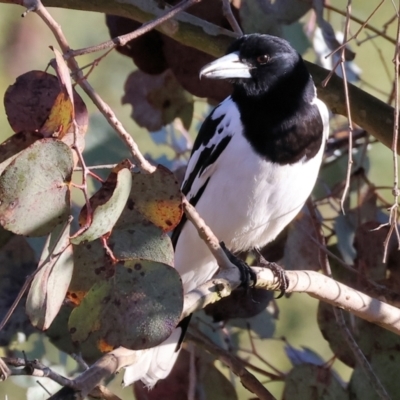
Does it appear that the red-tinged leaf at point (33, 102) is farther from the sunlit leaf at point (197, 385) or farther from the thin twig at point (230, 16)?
the sunlit leaf at point (197, 385)

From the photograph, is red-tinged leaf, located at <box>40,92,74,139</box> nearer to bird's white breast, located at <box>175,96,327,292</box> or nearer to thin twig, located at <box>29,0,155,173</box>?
thin twig, located at <box>29,0,155,173</box>

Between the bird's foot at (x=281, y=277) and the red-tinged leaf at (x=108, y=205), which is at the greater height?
the red-tinged leaf at (x=108, y=205)

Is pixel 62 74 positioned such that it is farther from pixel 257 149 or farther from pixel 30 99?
pixel 257 149

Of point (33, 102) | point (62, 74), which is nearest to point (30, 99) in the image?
point (33, 102)

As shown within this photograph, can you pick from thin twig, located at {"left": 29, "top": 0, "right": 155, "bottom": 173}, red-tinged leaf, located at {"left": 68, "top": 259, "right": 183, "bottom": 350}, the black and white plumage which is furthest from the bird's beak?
red-tinged leaf, located at {"left": 68, "top": 259, "right": 183, "bottom": 350}

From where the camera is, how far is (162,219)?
38.9 inches

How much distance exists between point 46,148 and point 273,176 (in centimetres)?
104

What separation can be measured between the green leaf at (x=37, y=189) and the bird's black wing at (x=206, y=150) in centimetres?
106

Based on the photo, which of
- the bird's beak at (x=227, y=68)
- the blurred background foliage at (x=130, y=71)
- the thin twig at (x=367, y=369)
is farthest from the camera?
the blurred background foliage at (x=130, y=71)

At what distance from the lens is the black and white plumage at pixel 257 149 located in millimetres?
1835

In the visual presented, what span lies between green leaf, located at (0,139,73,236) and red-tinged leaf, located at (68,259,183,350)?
11cm

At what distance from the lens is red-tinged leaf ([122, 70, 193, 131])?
205cm

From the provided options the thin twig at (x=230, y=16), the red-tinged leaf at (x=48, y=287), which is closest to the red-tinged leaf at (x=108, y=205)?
the red-tinged leaf at (x=48, y=287)

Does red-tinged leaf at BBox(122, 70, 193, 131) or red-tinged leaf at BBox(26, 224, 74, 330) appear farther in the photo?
red-tinged leaf at BBox(122, 70, 193, 131)
